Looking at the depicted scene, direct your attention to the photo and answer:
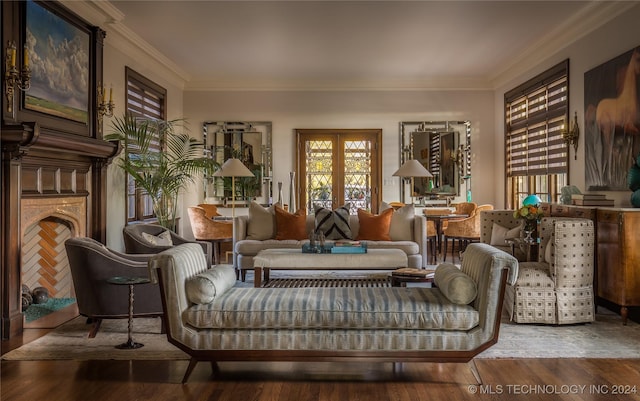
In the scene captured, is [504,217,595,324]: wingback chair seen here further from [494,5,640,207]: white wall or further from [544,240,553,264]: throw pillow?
[494,5,640,207]: white wall

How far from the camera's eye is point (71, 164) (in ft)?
18.6

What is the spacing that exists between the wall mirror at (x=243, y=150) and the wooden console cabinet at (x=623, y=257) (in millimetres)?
6584

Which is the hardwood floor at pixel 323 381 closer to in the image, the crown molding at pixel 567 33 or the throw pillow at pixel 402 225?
the throw pillow at pixel 402 225

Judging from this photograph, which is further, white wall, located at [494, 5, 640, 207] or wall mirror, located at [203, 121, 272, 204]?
wall mirror, located at [203, 121, 272, 204]

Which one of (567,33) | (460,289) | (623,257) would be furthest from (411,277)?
(567,33)

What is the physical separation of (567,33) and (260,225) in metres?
4.63

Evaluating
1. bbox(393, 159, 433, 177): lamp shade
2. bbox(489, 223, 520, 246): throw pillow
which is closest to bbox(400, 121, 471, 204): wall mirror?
bbox(393, 159, 433, 177): lamp shade

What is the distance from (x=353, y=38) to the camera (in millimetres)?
7473

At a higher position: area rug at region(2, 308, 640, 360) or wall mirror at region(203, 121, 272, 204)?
wall mirror at region(203, 121, 272, 204)

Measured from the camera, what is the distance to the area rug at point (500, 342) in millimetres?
3943

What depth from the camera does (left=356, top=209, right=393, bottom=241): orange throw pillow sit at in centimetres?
739

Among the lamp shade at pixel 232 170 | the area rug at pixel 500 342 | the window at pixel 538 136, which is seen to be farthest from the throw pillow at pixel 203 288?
the window at pixel 538 136

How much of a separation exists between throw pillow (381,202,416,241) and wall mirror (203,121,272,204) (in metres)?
3.63

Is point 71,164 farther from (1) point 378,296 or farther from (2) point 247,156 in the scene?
(2) point 247,156
